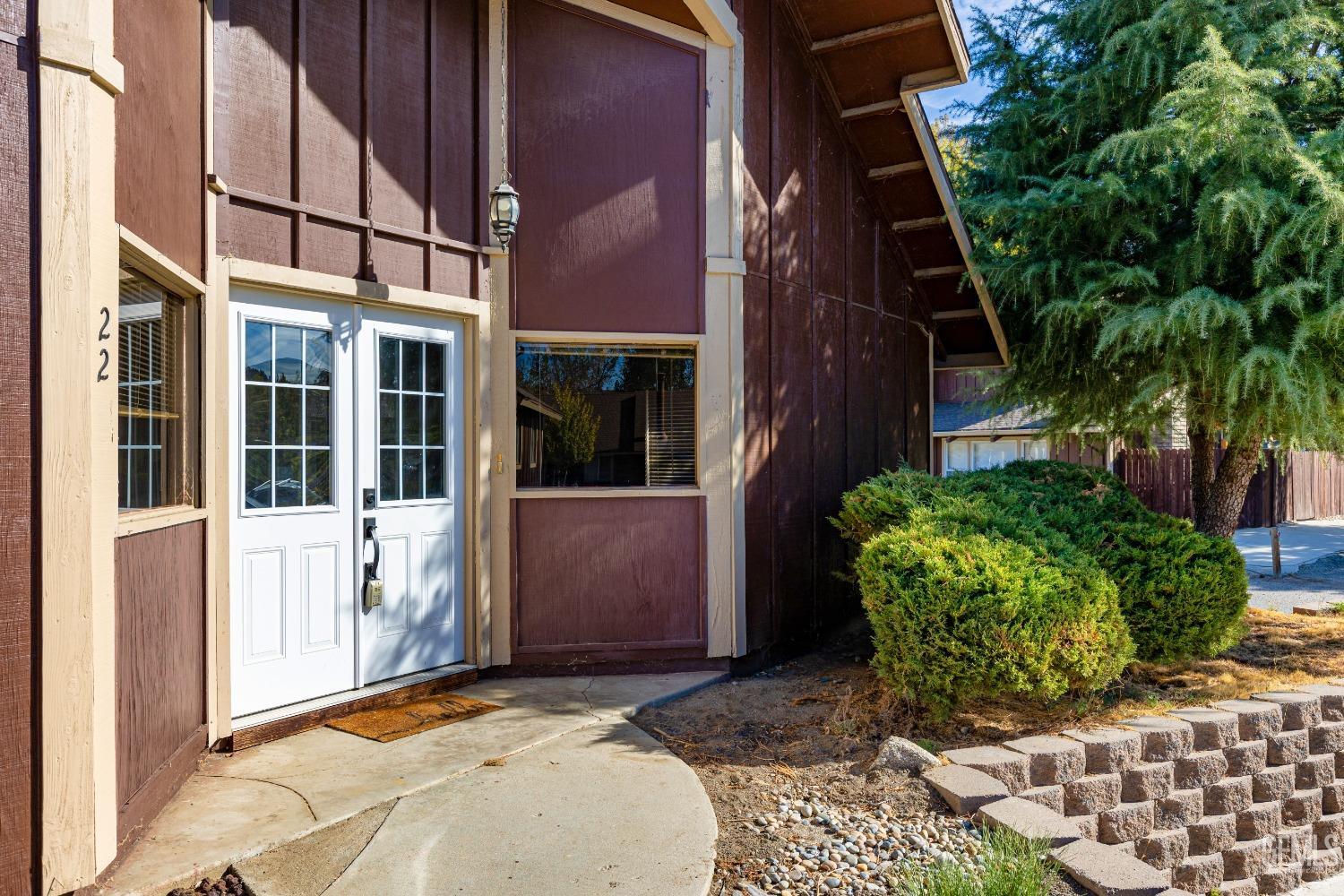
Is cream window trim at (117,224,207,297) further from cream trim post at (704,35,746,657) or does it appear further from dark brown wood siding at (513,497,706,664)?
cream trim post at (704,35,746,657)

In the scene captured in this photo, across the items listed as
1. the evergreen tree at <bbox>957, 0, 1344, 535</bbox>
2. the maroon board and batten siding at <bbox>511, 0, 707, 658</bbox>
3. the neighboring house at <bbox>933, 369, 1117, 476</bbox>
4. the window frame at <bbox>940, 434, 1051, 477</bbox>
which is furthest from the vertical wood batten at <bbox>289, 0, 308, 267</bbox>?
the window frame at <bbox>940, 434, 1051, 477</bbox>

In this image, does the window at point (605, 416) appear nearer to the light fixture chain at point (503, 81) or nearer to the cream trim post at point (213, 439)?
the light fixture chain at point (503, 81)

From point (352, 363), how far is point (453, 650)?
192cm

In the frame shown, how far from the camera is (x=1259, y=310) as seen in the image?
6625 millimetres

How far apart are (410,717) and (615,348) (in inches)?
105

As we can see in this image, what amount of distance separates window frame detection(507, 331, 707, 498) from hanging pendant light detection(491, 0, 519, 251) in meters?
0.66

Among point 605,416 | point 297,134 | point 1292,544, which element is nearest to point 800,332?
point 605,416

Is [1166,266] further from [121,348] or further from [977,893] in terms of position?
[121,348]

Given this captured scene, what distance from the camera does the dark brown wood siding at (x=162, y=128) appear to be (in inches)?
127

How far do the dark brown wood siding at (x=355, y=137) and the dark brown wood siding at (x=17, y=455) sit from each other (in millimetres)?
1638

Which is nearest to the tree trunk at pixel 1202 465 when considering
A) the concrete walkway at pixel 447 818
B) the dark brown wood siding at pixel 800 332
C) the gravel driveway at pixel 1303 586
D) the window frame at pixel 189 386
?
the gravel driveway at pixel 1303 586

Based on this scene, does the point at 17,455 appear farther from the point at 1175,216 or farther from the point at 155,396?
the point at 1175,216

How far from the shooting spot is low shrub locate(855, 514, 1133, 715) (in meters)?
4.52

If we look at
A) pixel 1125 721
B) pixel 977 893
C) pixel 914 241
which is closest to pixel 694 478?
pixel 1125 721
